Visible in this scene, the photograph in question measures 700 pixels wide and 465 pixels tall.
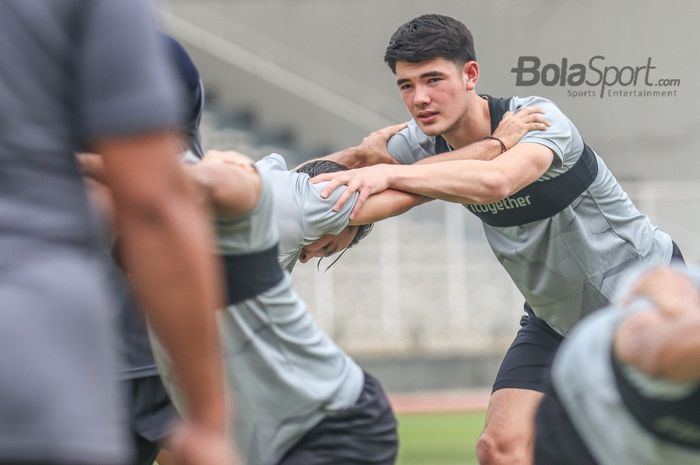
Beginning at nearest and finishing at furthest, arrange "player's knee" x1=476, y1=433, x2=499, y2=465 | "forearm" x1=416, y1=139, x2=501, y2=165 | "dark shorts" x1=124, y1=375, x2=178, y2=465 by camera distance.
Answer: "dark shorts" x1=124, y1=375, x2=178, y2=465
"forearm" x1=416, y1=139, x2=501, y2=165
"player's knee" x1=476, y1=433, x2=499, y2=465

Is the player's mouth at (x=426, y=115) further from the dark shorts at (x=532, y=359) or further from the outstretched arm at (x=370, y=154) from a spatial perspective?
the dark shorts at (x=532, y=359)

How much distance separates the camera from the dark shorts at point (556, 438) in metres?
2.95

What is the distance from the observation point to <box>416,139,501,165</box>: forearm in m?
5.39

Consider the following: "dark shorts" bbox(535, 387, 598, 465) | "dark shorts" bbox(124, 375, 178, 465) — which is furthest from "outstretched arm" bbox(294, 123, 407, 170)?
"dark shorts" bbox(535, 387, 598, 465)

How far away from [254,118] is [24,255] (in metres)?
15.6

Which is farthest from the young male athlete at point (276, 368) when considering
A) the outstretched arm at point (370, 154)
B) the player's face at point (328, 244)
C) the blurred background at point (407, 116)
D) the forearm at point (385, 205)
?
the blurred background at point (407, 116)

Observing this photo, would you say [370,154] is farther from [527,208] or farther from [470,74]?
[527,208]

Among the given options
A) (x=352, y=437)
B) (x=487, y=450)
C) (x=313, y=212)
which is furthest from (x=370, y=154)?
(x=352, y=437)

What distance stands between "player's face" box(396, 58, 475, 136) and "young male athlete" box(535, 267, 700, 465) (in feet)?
8.58

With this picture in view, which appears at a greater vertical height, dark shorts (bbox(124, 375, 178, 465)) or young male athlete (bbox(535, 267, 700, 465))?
young male athlete (bbox(535, 267, 700, 465))

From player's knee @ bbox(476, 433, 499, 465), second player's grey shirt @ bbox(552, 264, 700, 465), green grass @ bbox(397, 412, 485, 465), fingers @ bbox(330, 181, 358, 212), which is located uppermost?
fingers @ bbox(330, 181, 358, 212)

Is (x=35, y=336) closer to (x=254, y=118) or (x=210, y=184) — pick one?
(x=210, y=184)

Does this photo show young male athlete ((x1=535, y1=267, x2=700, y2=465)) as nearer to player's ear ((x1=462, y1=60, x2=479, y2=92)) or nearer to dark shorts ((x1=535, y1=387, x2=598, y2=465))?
dark shorts ((x1=535, y1=387, x2=598, y2=465))

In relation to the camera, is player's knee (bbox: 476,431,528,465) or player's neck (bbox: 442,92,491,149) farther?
player's neck (bbox: 442,92,491,149)
